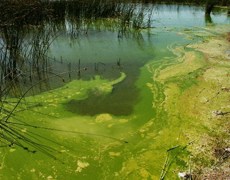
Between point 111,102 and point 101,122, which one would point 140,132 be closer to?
point 101,122

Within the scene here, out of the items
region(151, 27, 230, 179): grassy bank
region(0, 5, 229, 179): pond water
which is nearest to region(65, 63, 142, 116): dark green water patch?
region(0, 5, 229, 179): pond water

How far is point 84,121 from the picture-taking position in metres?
3.62

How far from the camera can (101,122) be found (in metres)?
3.63

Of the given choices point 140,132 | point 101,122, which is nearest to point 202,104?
point 140,132

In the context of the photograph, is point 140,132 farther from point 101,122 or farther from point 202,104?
point 202,104

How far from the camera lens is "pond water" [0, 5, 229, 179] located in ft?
9.40

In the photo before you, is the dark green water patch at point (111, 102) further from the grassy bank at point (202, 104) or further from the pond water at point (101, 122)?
the grassy bank at point (202, 104)

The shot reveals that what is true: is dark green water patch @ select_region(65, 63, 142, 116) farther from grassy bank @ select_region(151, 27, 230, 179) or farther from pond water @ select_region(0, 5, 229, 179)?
grassy bank @ select_region(151, 27, 230, 179)

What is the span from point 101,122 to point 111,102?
1.73ft

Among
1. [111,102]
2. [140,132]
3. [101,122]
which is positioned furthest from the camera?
[111,102]

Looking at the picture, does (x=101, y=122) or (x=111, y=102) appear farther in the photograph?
(x=111, y=102)

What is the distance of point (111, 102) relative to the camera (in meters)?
4.11

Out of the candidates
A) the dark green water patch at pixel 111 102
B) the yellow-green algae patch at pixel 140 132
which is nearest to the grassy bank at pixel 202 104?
the yellow-green algae patch at pixel 140 132

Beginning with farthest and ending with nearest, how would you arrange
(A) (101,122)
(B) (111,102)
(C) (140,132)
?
(B) (111,102) → (A) (101,122) → (C) (140,132)
